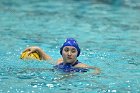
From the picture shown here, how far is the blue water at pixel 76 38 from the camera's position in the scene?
8.88 meters

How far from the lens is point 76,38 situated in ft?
48.6

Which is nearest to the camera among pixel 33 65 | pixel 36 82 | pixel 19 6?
pixel 36 82

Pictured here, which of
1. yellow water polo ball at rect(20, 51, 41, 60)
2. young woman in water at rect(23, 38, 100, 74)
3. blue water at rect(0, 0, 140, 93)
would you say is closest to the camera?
blue water at rect(0, 0, 140, 93)

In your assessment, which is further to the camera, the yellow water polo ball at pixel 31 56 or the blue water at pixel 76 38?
the yellow water polo ball at pixel 31 56

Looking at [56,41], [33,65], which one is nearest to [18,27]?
[56,41]

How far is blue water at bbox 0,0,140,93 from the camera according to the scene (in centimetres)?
888

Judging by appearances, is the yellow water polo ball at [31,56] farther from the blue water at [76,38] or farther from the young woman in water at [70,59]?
the young woman in water at [70,59]

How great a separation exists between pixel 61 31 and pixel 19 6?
306 inches

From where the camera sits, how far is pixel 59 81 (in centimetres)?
901

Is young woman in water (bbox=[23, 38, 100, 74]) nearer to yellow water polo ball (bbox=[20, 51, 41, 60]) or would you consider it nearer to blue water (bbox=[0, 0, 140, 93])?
blue water (bbox=[0, 0, 140, 93])

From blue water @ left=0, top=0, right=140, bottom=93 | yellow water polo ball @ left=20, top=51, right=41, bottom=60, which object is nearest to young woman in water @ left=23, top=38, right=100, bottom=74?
blue water @ left=0, top=0, right=140, bottom=93

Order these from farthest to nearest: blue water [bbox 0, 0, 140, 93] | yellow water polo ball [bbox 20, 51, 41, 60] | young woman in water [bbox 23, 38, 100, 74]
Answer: yellow water polo ball [bbox 20, 51, 41, 60] → young woman in water [bbox 23, 38, 100, 74] → blue water [bbox 0, 0, 140, 93]

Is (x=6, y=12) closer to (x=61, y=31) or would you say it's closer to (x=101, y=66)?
(x=61, y=31)

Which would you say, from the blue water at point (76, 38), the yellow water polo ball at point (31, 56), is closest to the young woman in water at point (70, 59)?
the blue water at point (76, 38)
